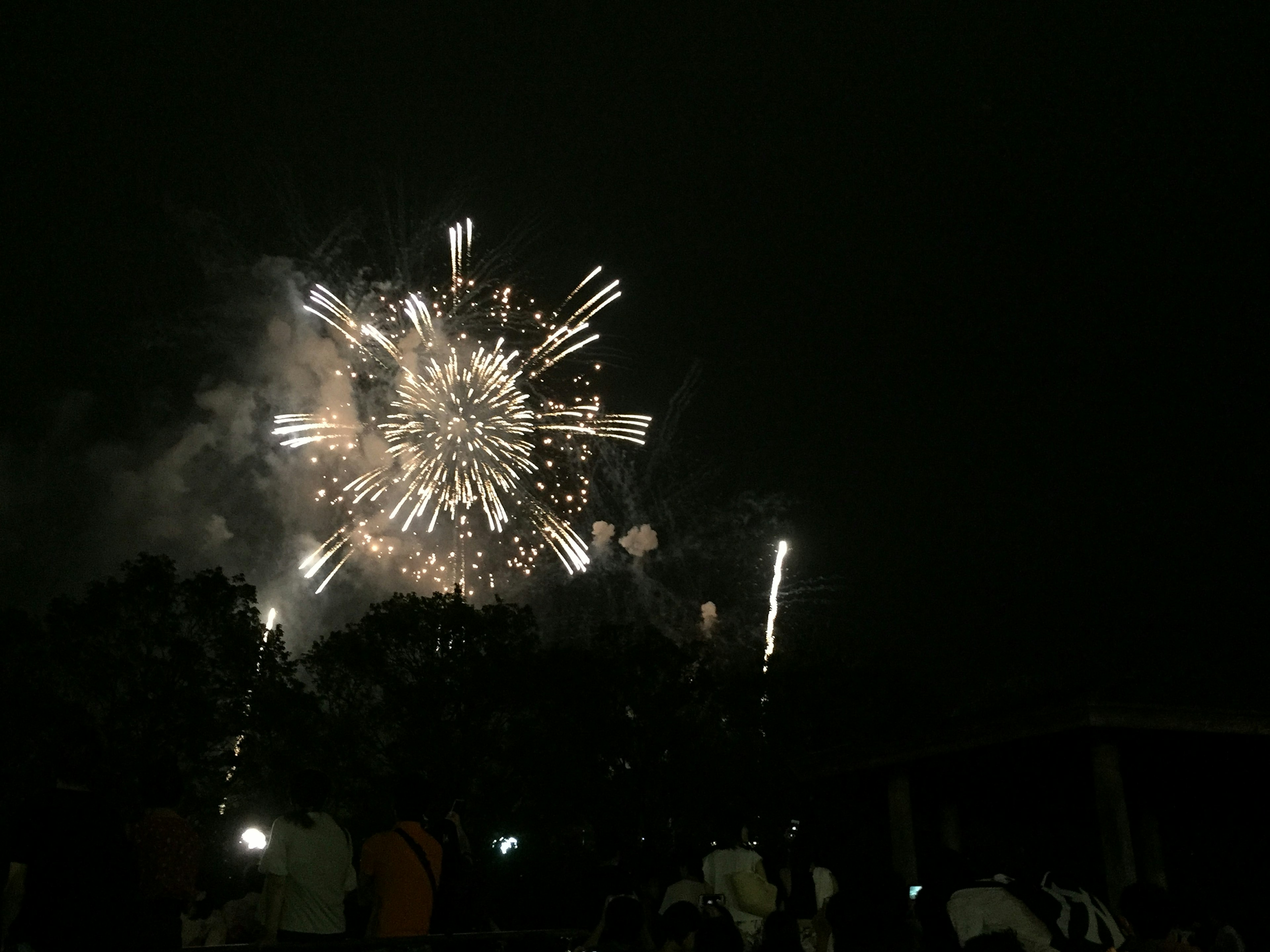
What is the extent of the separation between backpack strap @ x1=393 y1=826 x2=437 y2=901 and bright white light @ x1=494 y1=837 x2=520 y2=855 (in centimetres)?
2705

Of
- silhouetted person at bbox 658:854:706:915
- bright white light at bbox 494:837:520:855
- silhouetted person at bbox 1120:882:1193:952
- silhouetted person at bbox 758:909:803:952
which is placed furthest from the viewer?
bright white light at bbox 494:837:520:855

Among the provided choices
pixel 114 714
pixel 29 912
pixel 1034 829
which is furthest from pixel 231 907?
pixel 114 714

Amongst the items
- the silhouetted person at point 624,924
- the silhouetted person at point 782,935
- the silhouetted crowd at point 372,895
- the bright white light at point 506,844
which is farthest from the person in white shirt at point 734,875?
the bright white light at point 506,844

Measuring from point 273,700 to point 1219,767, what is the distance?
2354cm

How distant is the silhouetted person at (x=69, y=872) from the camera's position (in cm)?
426

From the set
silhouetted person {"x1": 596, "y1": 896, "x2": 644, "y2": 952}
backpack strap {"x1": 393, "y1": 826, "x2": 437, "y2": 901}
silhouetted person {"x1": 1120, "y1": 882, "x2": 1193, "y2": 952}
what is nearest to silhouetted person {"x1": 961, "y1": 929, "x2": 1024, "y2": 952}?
silhouetted person {"x1": 1120, "y1": 882, "x2": 1193, "y2": 952}

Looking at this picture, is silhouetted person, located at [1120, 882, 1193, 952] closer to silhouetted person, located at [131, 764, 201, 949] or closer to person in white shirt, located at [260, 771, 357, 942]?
person in white shirt, located at [260, 771, 357, 942]

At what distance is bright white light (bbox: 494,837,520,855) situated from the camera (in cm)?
3225

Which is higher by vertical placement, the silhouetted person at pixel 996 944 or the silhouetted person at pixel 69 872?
the silhouetted person at pixel 69 872

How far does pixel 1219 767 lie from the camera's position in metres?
15.5

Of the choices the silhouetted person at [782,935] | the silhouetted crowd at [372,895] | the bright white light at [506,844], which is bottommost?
the silhouetted person at [782,935]

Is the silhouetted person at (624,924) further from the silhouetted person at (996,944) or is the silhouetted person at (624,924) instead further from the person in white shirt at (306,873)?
the silhouetted person at (996,944)

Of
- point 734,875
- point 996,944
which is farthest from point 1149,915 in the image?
point 734,875

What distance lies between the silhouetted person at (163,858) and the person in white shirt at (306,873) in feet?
1.17
